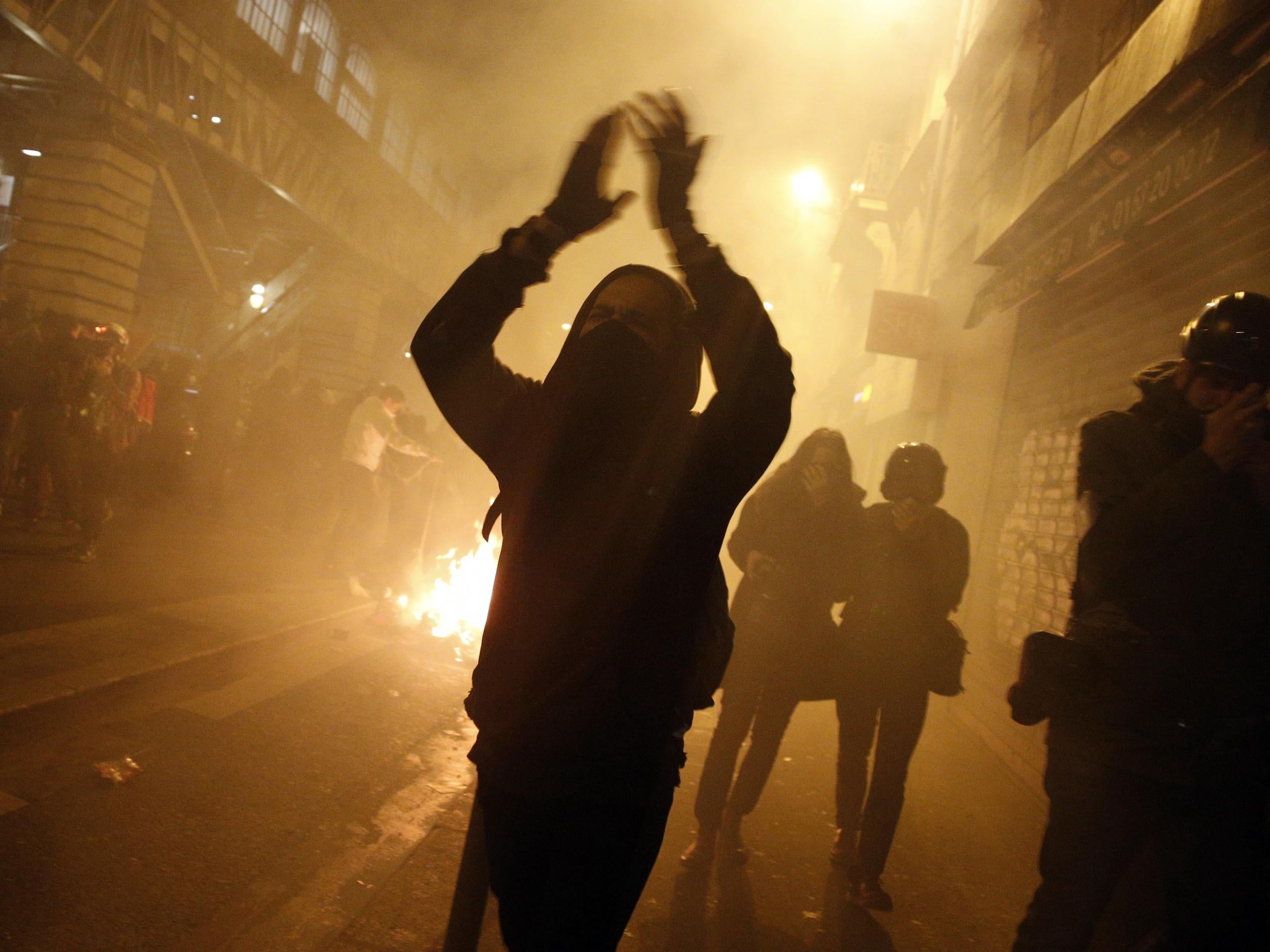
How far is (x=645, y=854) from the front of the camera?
144 cm

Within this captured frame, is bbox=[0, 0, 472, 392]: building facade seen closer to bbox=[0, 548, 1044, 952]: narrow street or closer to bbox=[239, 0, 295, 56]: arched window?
bbox=[239, 0, 295, 56]: arched window

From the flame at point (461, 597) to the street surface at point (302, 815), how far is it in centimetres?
128

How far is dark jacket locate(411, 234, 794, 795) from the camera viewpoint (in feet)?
4.51

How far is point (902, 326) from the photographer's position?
479 inches

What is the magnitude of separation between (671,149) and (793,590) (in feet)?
7.62

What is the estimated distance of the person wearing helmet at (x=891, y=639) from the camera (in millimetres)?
3297

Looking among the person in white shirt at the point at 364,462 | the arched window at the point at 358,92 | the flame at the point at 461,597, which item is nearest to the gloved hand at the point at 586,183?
the flame at the point at 461,597

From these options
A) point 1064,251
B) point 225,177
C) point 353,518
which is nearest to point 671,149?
point 1064,251

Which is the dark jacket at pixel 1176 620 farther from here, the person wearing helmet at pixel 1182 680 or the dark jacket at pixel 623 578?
the dark jacket at pixel 623 578

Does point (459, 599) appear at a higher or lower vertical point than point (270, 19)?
lower

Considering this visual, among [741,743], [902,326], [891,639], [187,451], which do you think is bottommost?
[741,743]

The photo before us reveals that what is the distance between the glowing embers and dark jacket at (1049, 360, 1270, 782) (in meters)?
5.63

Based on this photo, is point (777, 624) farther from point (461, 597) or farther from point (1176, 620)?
point (461, 597)

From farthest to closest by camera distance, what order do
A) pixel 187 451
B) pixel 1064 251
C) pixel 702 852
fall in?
pixel 187 451
pixel 1064 251
pixel 702 852
